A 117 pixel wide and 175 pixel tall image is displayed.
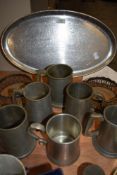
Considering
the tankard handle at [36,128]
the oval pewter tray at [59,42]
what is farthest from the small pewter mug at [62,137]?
the oval pewter tray at [59,42]

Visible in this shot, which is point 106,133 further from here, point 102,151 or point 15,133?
point 15,133

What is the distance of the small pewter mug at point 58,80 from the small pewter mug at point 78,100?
26mm

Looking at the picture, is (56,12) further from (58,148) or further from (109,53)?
(58,148)

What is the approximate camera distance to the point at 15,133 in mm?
474

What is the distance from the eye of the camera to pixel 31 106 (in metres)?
0.54

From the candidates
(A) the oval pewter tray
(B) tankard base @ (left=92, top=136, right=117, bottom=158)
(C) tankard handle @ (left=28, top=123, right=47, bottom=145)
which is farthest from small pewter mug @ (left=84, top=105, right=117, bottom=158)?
(A) the oval pewter tray

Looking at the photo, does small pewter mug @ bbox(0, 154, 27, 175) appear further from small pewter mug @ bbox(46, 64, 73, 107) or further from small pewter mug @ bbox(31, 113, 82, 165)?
small pewter mug @ bbox(46, 64, 73, 107)

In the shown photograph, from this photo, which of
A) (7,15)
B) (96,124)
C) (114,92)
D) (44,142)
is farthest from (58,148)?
(7,15)

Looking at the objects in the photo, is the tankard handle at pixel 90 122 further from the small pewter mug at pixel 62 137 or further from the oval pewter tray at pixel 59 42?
the oval pewter tray at pixel 59 42

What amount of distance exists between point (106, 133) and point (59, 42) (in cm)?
37

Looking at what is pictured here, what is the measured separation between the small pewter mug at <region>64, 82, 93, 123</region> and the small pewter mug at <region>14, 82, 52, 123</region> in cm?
5

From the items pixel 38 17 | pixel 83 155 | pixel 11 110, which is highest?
pixel 38 17

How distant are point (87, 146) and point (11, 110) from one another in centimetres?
21

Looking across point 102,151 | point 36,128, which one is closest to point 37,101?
point 36,128
